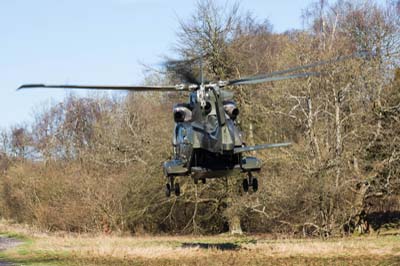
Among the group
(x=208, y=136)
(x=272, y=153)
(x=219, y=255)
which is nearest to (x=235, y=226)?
(x=272, y=153)

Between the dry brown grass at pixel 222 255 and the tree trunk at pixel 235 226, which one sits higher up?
the dry brown grass at pixel 222 255

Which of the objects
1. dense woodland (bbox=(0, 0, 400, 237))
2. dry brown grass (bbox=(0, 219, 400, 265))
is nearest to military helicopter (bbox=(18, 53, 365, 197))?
dry brown grass (bbox=(0, 219, 400, 265))

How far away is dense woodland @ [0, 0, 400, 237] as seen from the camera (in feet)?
102

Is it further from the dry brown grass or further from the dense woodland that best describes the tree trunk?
the dry brown grass

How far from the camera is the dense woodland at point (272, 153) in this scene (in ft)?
102

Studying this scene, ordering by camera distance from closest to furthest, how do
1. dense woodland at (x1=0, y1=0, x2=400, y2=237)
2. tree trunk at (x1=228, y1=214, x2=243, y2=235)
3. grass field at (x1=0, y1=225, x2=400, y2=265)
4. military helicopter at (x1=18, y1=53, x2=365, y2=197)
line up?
military helicopter at (x1=18, y1=53, x2=365, y2=197) < grass field at (x1=0, y1=225, x2=400, y2=265) < dense woodland at (x1=0, y1=0, x2=400, y2=237) < tree trunk at (x1=228, y1=214, x2=243, y2=235)

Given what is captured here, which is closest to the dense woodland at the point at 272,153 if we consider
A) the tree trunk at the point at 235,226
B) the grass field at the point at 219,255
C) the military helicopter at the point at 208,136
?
the tree trunk at the point at 235,226

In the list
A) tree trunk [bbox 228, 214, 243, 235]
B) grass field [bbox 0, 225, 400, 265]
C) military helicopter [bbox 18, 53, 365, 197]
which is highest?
military helicopter [bbox 18, 53, 365, 197]

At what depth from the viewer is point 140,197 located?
3791 centimetres

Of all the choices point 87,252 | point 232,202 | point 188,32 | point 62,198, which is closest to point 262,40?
point 188,32

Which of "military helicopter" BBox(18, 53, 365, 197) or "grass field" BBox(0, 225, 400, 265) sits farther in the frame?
"grass field" BBox(0, 225, 400, 265)

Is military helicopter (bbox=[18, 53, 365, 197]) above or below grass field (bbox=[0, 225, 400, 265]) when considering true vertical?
above

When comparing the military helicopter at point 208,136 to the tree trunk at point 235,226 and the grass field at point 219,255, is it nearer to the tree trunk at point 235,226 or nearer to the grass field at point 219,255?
the grass field at point 219,255

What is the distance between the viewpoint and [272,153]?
1291 inches
